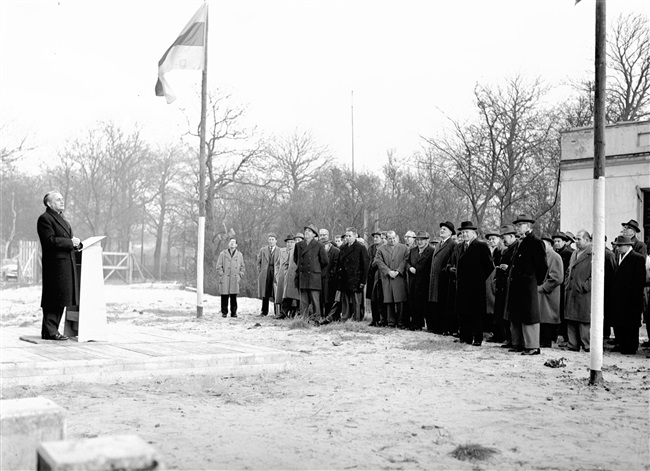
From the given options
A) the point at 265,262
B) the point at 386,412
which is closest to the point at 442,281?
the point at 265,262

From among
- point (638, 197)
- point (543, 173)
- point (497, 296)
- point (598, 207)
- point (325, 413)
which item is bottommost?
point (325, 413)

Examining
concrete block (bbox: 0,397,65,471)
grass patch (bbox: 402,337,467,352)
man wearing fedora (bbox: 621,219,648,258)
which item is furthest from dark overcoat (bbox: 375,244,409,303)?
concrete block (bbox: 0,397,65,471)

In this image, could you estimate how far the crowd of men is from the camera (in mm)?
11141

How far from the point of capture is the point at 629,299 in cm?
1120

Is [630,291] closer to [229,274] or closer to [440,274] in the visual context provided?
[440,274]

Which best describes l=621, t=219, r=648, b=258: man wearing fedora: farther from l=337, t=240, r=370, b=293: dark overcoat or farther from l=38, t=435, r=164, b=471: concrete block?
l=38, t=435, r=164, b=471: concrete block

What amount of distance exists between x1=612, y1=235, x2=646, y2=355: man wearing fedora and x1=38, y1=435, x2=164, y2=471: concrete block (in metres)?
9.70

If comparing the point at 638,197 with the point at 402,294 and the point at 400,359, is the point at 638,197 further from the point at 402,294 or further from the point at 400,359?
the point at 400,359

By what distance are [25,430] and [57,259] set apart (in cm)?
607

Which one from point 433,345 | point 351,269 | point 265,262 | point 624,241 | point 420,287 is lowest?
point 433,345

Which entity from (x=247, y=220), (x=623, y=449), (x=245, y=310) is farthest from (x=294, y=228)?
(x=623, y=449)

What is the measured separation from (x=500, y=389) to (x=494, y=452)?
8.68ft

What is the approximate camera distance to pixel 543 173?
1231 inches

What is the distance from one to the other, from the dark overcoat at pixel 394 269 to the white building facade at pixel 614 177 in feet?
25.2
